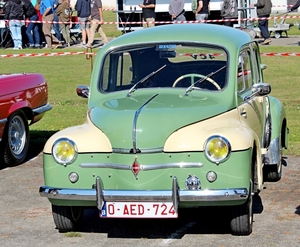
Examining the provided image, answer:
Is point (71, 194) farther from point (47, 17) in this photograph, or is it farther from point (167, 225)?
point (47, 17)

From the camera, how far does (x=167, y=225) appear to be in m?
7.04

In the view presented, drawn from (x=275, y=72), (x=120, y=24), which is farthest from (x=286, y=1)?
(x=275, y=72)

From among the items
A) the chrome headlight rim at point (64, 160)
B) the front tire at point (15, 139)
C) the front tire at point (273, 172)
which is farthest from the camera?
the front tire at point (15, 139)

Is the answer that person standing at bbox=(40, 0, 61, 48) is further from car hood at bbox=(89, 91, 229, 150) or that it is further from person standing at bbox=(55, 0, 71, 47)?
car hood at bbox=(89, 91, 229, 150)

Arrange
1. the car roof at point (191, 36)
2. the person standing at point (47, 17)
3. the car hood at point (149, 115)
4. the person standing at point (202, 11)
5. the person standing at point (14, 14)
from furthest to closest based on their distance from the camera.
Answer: the person standing at point (47, 17) → the person standing at point (14, 14) → the person standing at point (202, 11) → the car roof at point (191, 36) → the car hood at point (149, 115)

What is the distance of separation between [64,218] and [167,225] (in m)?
0.95

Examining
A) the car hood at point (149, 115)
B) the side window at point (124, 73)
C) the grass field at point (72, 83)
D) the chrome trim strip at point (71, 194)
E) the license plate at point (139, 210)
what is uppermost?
the side window at point (124, 73)

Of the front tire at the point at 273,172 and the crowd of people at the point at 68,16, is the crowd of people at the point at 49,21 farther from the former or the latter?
the front tire at the point at 273,172

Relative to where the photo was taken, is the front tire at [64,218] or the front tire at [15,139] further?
the front tire at [15,139]

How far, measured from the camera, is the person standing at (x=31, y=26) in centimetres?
2717

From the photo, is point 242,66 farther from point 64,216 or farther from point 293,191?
point 64,216

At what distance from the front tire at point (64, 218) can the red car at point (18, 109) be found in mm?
2907

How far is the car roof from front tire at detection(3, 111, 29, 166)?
2.50m

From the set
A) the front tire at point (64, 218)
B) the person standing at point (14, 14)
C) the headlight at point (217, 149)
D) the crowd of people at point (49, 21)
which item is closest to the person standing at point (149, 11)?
the crowd of people at point (49, 21)
